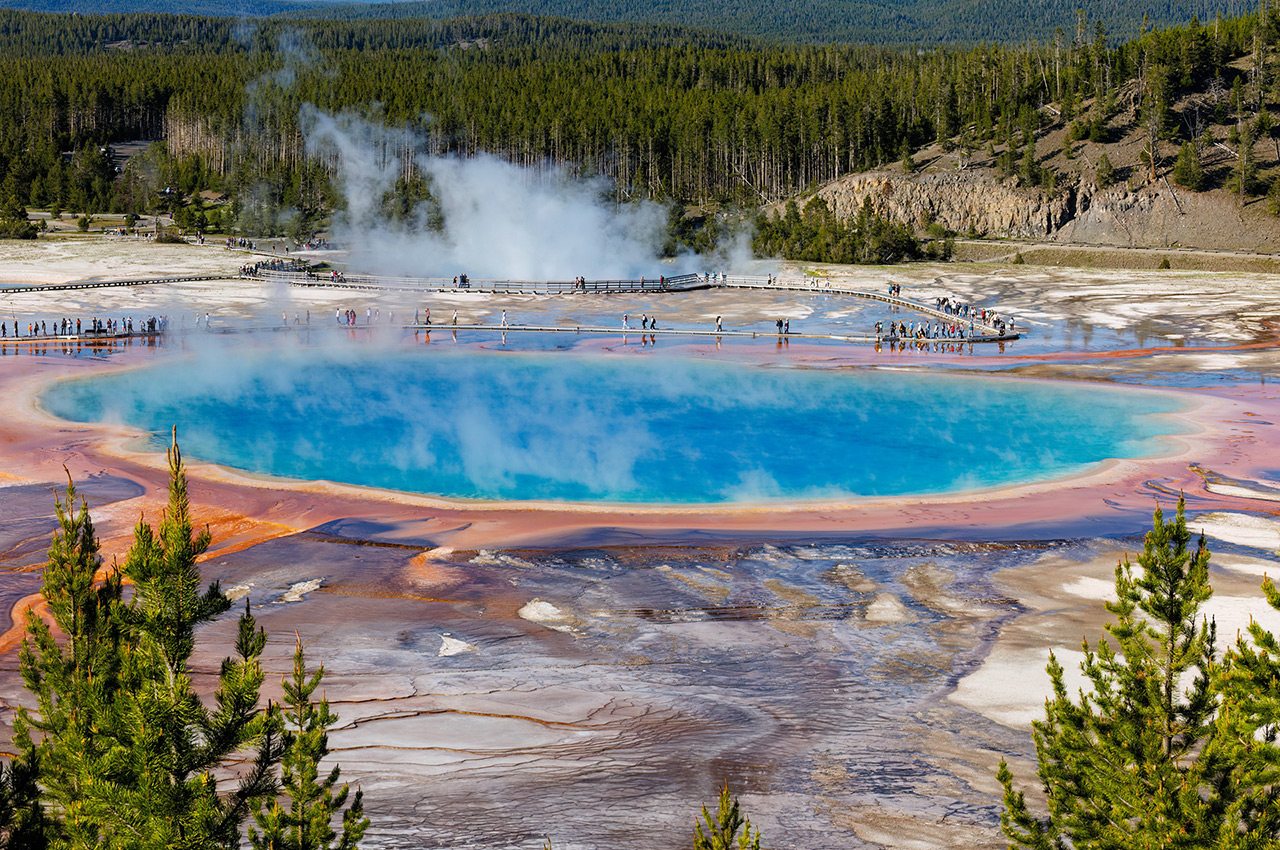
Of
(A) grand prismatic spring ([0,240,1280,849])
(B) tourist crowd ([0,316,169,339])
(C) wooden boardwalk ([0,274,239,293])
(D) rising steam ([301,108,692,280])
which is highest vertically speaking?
(D) rising steam ([301,108,692,280])

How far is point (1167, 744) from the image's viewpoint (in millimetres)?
7617

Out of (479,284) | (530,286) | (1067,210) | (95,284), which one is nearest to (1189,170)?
(1067,210)

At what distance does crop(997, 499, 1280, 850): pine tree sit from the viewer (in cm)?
668

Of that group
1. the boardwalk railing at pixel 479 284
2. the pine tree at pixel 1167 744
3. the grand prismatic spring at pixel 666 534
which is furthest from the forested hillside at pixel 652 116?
the pine tree at pixel 1167 744

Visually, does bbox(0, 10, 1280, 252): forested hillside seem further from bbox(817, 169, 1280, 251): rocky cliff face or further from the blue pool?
the blue pool

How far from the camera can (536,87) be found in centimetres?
12694

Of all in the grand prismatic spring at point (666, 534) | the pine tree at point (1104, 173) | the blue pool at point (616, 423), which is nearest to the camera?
the grand prismatic spring at point (666, 534)

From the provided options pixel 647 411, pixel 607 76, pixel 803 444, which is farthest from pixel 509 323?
pixel 607 76

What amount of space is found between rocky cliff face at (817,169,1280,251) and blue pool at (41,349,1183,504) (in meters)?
47.7

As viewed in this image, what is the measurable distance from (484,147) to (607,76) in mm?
33773

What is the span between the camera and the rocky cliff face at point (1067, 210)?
77.1m

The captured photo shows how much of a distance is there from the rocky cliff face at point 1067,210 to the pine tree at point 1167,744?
7670cm

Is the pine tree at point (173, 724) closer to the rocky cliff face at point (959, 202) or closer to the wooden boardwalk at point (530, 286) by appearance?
the wooden boardwalk at point (530, 286)

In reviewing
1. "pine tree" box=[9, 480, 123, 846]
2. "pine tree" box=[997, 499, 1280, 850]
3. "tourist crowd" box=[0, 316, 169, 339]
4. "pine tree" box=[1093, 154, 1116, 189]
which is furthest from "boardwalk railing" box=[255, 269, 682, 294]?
"pine tree" box=[997, 499, 1280, 850]
